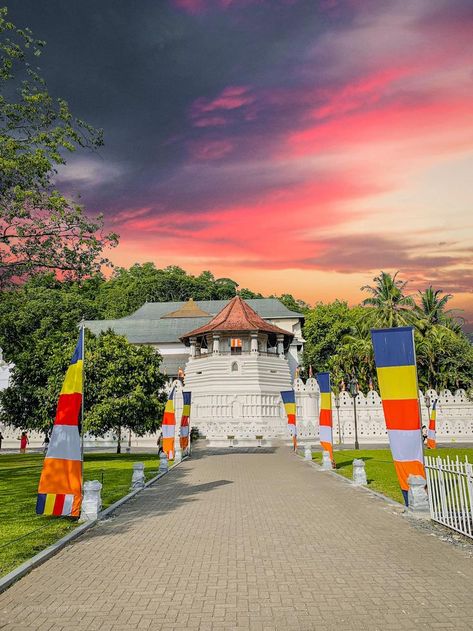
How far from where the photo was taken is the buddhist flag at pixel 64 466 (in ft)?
33.7

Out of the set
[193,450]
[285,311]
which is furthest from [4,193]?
[285,311]

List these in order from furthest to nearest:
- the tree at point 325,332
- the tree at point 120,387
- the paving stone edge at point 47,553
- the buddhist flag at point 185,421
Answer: the tree at point 325,332, the tree at point 120,387, the buddhist flag at point 185,421, the paving stone edge at point 47,553

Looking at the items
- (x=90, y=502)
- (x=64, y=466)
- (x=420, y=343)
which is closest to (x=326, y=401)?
(x=90, y=502)

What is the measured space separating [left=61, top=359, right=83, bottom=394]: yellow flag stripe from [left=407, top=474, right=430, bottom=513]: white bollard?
25.6 ft

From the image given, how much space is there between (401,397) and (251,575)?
5.84m

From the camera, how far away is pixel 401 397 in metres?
10.9

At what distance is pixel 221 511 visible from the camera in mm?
11258

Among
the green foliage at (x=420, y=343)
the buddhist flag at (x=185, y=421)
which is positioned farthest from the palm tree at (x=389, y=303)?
the buddhist flag at (x=185, y=421)

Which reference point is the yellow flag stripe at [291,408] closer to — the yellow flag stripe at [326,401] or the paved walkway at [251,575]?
the yellow flag stripe at [326,401]

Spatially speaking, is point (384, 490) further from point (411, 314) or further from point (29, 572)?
point (411, 314)

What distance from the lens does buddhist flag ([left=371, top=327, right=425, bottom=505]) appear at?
10.6 meters

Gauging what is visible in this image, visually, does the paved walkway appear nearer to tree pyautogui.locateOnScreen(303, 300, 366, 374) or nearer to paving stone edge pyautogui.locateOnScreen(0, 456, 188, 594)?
paving stone edge pyautogui.locateOnScreen(0, 456, 188, 594)

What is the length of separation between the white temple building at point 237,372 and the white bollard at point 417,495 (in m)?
26.9

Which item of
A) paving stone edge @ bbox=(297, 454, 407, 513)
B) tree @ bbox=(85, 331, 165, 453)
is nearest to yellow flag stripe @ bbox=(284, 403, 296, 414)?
paving stone edge @ bbox=(297, 454, 407, 513)
